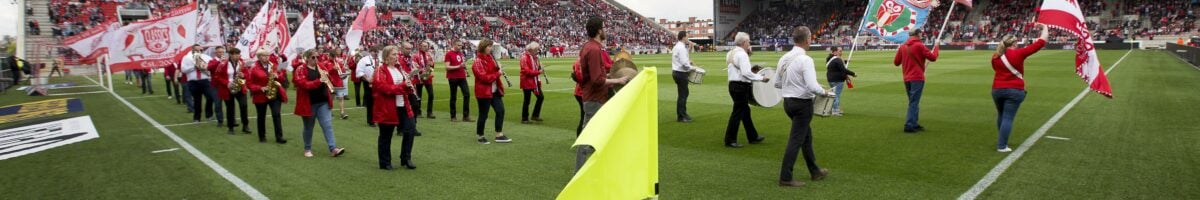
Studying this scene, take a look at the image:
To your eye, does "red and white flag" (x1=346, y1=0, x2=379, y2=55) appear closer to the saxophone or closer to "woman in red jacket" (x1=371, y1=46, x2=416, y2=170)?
the saxophone

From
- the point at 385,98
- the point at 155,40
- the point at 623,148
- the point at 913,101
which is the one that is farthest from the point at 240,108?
the point at 913,101

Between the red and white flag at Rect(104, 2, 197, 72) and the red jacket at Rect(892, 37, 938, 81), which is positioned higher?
the red and white flag at Rect(104, 2, 197, 72)

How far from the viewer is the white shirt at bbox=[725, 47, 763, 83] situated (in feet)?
24.1

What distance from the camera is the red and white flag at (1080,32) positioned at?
7.29 m

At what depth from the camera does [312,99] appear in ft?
26.6

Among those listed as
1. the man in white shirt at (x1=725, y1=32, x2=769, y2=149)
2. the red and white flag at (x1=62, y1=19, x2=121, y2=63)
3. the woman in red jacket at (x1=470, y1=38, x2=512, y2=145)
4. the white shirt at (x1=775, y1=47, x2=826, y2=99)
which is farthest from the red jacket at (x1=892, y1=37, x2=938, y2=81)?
the red and white flag at (x1=62, y1=19, x2=121, y2=63)

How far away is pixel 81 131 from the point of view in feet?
36.5

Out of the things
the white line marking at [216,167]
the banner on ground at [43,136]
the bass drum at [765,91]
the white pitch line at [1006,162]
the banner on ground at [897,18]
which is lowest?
the white pitch line at [1006,162]

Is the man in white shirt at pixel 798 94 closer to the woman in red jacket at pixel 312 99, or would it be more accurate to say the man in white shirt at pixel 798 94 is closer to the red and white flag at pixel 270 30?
the woman in red jacket at pixel 312 99

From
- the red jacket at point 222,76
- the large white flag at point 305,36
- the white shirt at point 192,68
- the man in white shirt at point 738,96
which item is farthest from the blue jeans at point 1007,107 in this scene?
the large white flag at point 305,36

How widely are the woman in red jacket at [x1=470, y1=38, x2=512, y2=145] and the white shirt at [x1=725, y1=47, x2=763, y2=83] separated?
2.99 meters

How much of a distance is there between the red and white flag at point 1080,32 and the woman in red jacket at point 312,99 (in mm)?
8109

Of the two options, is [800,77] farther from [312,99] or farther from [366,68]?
[366,68]

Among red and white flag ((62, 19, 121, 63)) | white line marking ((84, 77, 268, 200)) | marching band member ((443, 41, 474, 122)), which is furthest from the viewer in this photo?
red and white flag ((62, 19, 121, 63))
